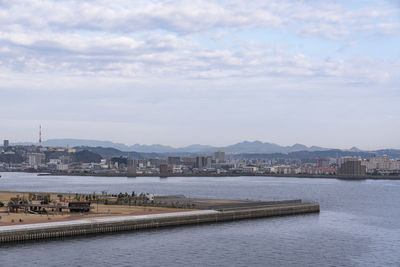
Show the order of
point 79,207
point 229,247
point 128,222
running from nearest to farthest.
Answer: point 229,247 → point 128,222 → point 79,207

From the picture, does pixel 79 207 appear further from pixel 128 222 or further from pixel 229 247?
pixel 229 247

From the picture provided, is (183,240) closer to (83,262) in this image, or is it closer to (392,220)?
(83,262)

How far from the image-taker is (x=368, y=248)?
41.0m

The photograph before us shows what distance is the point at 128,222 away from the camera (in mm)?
47531

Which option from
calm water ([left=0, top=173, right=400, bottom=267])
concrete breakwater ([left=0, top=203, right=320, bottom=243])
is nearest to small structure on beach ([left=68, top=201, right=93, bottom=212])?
concrete breakwater ([left=0, top=203, right=320, bottom=243])

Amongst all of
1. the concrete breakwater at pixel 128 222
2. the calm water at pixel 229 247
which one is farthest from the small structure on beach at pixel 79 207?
the calm water at pixel 229 247

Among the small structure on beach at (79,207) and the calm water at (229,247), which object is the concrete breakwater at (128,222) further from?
the small structure on beach at (79,207)

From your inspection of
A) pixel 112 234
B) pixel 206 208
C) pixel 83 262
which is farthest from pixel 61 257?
pixel 206 208

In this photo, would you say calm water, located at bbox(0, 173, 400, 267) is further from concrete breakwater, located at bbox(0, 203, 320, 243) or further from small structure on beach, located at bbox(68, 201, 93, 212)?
small structure on beach, located at bbox(68, 201, 93, 212)

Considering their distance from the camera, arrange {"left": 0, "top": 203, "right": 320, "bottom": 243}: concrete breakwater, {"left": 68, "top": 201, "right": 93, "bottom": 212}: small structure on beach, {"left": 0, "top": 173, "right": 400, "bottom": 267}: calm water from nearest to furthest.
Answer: {"left": 0, "top": 173, "right": 400, "bottom": 267}: calm water
{"left": 0, "top": 203, "right": 320, "bottom": 243}: concrete breakwater
{"left": 68, "top": 201, "right": 93, "bottom": 212}: small structure on beach

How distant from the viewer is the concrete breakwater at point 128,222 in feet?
134

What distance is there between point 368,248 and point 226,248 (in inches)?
406

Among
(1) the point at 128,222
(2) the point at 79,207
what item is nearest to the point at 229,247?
(1) the point at 128,222

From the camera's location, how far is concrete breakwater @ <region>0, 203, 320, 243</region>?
40.8 metres
